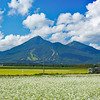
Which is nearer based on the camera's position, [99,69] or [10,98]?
[10,98]

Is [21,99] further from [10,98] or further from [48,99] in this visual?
[48,99]

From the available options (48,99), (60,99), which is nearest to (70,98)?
(60,99)

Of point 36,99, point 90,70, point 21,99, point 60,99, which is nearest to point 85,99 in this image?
point 60,99

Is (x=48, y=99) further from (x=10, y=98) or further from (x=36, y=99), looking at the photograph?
(x=10, y=98)

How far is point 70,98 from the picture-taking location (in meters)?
12.7

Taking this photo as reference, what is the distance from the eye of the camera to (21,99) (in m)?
12.5

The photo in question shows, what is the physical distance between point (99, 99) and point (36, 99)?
4840 millimetres

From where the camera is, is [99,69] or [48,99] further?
[99,69]

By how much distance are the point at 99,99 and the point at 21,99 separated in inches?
234

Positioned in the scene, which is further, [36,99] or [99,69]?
[99,69]

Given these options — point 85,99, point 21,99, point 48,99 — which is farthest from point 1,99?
point 85,99

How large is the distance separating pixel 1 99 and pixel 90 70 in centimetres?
6257

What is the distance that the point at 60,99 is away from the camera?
41.3 ft

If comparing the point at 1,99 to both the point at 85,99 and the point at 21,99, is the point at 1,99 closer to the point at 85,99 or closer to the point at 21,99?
the point at 21,99
